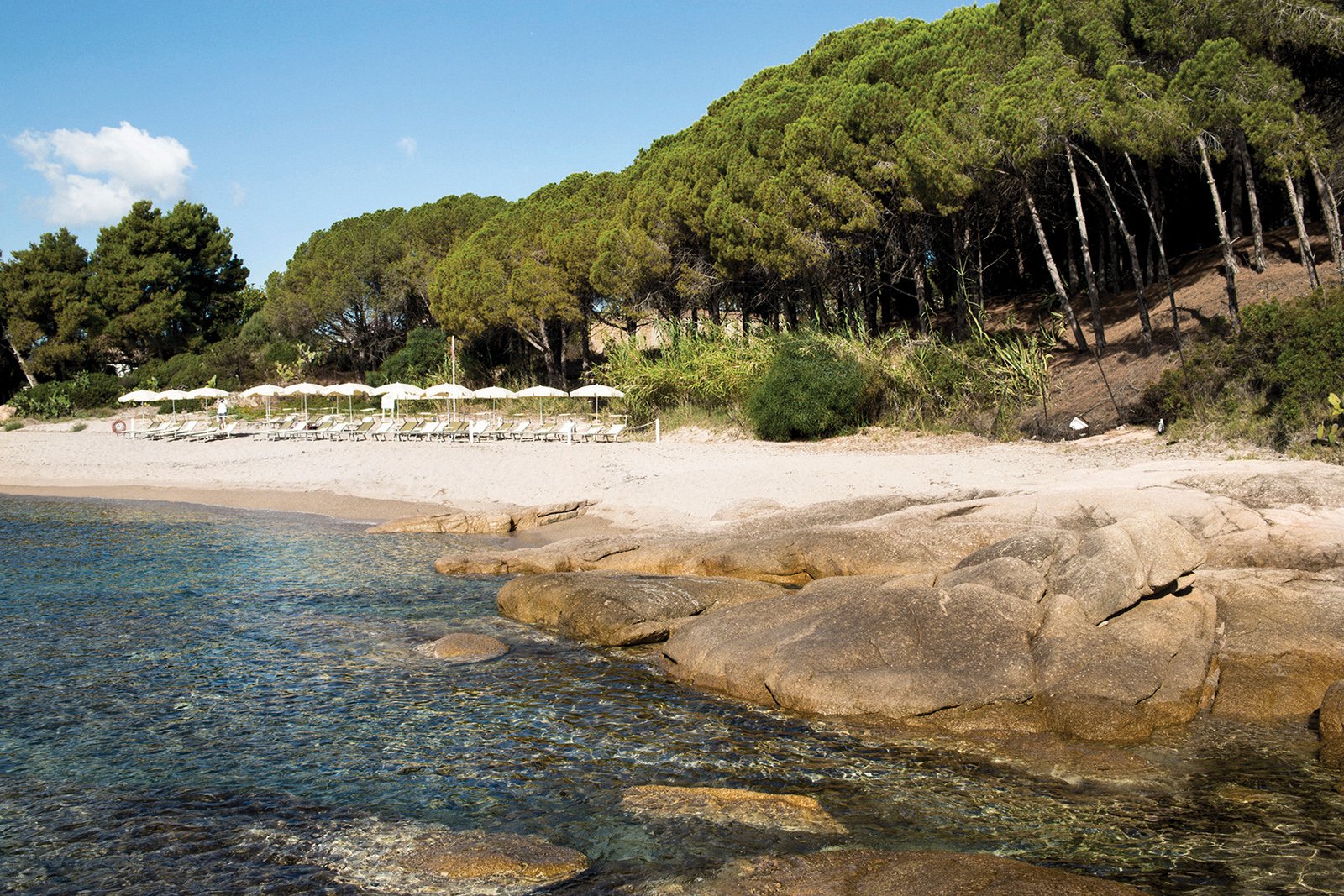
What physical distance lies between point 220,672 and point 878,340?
713 inches

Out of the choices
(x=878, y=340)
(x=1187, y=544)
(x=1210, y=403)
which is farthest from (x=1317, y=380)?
(x=878, y=340)

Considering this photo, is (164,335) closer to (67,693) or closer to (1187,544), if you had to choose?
(67,693)

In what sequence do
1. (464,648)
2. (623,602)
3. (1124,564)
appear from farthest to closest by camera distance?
(623,602), (464,648), (1124,564)

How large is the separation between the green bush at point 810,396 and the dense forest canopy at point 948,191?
6.99 ft

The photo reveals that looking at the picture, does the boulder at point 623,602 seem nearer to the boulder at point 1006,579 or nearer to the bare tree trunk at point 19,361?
the boulder at point 1006,579

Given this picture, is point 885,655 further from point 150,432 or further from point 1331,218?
point 150,432

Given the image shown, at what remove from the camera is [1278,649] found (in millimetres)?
7570

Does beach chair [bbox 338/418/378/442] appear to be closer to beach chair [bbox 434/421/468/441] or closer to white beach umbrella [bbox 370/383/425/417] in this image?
white beach umbrella [bbox 370/383/425/417]

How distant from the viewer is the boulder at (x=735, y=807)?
5469 millimetres

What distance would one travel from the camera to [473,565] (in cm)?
1305

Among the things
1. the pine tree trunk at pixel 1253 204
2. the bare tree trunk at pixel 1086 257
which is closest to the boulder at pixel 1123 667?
the bare tree trunk at pixel 1086 257

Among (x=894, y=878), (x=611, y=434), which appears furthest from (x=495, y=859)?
(x=611, y=434)

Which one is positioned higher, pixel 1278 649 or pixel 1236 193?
pixel 1236 193

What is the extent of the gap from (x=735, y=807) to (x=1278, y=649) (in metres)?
4.67
